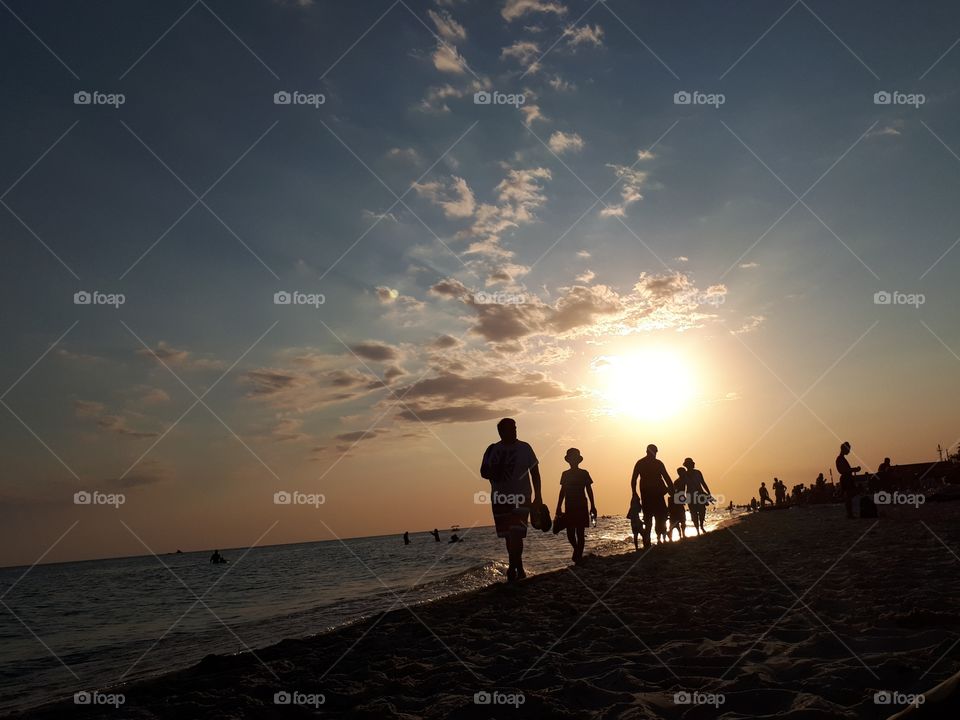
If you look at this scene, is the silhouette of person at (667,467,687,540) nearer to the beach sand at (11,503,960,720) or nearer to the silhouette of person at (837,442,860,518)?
the silhouette of person at (837,442,860,518)

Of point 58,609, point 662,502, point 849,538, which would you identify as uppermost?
point 662,502

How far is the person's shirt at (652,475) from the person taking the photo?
1519 cm

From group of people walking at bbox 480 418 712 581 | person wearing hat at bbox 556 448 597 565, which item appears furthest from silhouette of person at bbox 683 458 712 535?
person wearing hat at bbox 556 448 597 565

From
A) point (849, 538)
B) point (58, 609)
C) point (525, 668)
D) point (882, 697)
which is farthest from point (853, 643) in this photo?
point (58, 609)

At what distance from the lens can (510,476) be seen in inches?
386

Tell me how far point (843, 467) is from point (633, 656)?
16175mm

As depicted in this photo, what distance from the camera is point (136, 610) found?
23.8m

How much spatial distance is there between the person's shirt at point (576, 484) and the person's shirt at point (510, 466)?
3140mm

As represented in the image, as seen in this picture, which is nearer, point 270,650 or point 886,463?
point 270,650

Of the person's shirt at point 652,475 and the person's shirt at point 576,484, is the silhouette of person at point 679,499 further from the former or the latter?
the person's shirt at point 576,484

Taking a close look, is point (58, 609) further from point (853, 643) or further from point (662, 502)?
point (853, 643)

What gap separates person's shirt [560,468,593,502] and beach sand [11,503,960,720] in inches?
143

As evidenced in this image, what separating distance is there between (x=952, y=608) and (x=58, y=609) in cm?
3685

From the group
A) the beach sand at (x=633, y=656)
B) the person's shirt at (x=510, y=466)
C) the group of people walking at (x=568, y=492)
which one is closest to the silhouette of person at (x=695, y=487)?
the group of people walking at (x=568, y=492)
